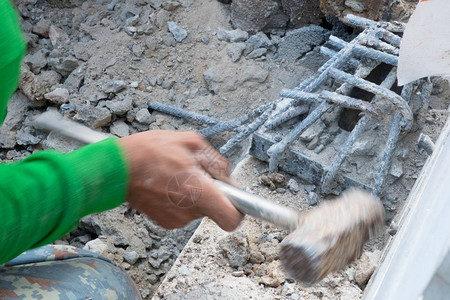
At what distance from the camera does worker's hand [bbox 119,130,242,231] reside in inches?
53.0

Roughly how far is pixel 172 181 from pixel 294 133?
1184 mm

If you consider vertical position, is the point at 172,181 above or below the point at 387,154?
above

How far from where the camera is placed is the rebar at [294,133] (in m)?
2.44

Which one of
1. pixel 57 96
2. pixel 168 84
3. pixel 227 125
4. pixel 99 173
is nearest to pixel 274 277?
pixel 99 173

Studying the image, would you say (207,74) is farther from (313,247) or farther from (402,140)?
(313,247)

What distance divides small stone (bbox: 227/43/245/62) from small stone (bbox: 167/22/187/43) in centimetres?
27

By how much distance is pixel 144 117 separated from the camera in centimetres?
312

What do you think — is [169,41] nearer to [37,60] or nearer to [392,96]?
[37,60]

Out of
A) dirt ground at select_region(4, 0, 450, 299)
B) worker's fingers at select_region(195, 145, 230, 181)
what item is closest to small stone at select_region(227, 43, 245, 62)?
dirt ground at select_region(4, 0, 450, 299)

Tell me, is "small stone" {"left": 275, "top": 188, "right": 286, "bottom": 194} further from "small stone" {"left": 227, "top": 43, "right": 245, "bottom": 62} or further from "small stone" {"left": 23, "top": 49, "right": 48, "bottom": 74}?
"small stone" {"left": 23, "top": 49, "right": 48, "bottom": 74}

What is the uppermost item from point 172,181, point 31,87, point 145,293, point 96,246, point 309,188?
point 172,181

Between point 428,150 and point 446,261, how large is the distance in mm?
1576

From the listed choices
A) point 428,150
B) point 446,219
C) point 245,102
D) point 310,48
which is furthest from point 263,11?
point 446,219

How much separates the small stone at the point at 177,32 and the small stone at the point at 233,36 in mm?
197
